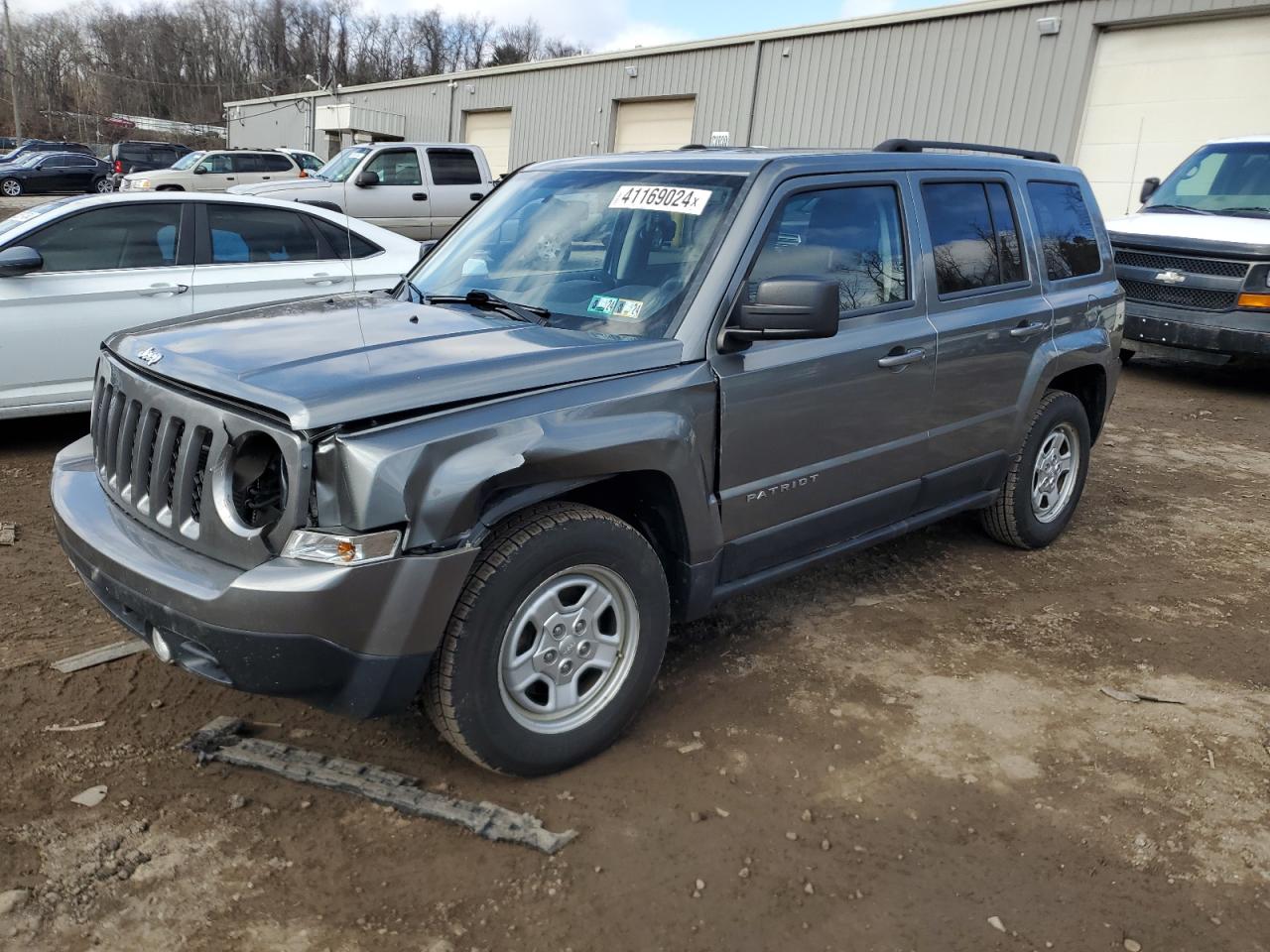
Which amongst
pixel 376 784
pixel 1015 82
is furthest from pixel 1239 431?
pixel 1015 82

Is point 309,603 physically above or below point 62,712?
above

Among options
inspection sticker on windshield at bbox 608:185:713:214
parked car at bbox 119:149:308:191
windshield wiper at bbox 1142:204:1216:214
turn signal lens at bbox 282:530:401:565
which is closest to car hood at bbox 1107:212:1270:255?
windshield wiper at bbox 1142:204:1216:214

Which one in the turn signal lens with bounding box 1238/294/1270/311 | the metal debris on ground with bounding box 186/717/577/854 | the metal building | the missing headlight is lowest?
the metal debris on ground with bounding box 186/717/577/854

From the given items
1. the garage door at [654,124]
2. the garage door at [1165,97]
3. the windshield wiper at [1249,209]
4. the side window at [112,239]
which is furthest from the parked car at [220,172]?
the windshield wiper at [1249,209]

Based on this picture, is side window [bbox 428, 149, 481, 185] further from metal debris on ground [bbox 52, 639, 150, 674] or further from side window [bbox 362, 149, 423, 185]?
metal debris on ground [bbox 52, 639, 150, 674]

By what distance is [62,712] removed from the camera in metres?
3.26

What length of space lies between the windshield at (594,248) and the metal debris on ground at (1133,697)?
220cm

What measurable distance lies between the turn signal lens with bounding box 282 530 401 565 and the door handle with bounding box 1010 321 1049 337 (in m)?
3.11

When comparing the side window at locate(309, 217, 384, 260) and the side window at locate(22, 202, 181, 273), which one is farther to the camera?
the side window at locate(309, 217, 384, 260)

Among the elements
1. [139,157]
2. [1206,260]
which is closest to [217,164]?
[139,157]

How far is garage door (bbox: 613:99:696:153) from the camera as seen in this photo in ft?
76.8

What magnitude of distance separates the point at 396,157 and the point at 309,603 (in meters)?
14.5

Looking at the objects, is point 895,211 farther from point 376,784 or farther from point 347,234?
point 347,234

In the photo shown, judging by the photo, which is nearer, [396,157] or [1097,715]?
[1097,715]
